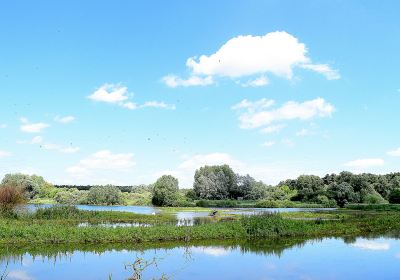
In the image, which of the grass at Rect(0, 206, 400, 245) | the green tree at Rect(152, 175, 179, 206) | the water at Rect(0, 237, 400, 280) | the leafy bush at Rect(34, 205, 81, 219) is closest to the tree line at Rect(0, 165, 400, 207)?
the green tree at Rect(152, 175, 179, 206)

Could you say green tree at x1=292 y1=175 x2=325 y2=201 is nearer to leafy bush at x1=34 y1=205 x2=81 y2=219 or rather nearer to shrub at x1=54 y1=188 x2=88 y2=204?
shrub at x1=54 y1=188 x2=88 y2=204

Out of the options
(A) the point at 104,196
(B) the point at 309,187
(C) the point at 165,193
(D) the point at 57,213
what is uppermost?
(B) the point at 309,187

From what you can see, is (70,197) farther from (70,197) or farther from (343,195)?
(343,195)

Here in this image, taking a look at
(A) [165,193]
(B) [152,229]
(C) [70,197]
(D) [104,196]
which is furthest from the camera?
(C) [70,197]

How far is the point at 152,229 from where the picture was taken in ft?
115

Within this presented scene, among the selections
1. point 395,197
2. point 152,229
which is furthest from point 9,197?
point 395,197

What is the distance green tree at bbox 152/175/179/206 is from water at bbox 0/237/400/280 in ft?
219

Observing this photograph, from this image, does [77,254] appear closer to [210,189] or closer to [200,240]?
[200,240]

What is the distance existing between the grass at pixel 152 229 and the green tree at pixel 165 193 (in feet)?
149

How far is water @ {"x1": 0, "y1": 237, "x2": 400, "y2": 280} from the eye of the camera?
904 inches

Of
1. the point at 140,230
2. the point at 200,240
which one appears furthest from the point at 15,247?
the point at 200,240

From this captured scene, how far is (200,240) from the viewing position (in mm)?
35031

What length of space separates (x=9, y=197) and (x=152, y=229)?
17.5 metres

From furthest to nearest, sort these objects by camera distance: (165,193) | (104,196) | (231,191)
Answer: (231,191)
(104,196)
(165,193)
